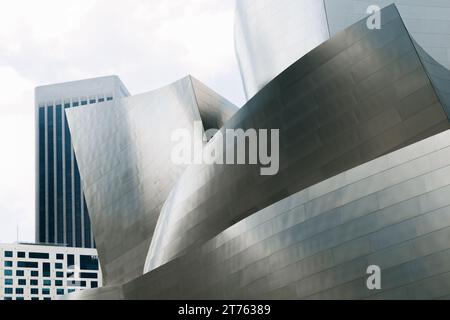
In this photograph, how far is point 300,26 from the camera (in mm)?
25594

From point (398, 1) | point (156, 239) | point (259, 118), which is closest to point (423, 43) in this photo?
point (398, 1)

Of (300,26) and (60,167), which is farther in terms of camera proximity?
(60,167)

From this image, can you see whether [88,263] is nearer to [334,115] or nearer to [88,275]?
[88,275]

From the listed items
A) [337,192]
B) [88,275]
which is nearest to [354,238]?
[337,192]

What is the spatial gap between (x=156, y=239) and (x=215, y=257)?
674cm

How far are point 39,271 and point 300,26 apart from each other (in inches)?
3738

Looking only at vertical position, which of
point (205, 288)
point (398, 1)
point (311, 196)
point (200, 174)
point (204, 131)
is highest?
point (398, 1)

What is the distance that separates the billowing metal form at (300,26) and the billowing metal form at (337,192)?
538cm

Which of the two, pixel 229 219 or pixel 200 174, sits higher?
pixel 200 174

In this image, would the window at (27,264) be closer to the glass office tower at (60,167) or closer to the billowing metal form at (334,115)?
the glass office tower at (60,167)

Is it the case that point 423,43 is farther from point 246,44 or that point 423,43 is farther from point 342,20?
point 246,44

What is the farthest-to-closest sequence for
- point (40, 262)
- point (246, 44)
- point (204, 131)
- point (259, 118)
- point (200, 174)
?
1. point (40, 262)
2. point (246, 44)
3. point (204, 131)
4. point (200, 174)
5. point (259, 118)

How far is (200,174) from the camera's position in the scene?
21.3 meters

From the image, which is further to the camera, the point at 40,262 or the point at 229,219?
the point at 40,262
